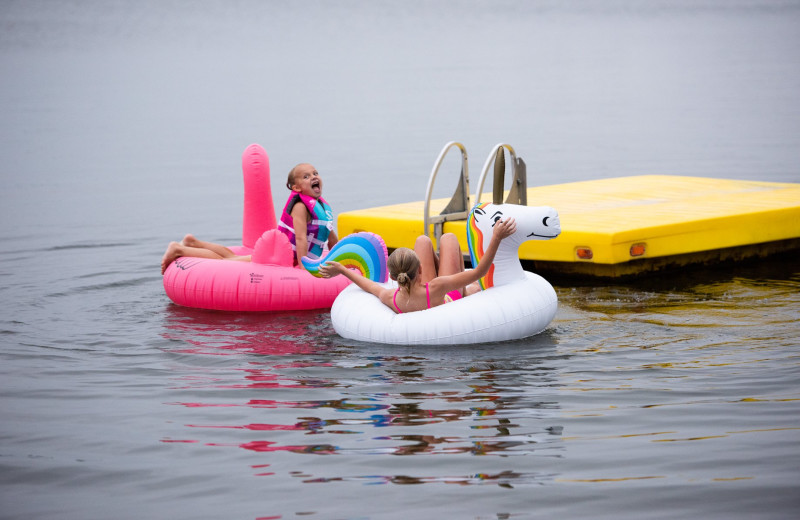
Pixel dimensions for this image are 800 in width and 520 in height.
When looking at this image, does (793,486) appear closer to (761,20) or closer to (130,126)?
(130,126)

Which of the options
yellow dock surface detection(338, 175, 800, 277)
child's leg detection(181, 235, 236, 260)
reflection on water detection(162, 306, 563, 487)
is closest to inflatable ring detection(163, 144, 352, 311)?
child's leg detection(181, 235, 236, 260)

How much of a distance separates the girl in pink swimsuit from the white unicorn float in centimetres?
9

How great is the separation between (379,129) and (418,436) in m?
23.2

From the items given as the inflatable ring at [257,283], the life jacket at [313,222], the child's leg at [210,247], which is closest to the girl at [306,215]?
the life jacket at [313,222]

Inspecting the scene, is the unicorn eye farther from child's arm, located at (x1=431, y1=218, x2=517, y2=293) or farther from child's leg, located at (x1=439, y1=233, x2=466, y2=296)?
child's leg, located at (x1=439, y1=233, x2=466, y2=296)

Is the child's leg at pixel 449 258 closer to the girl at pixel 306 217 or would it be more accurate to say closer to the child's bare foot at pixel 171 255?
the girl at pixel 306 217

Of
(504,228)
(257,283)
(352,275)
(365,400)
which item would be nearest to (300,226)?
(257,283)

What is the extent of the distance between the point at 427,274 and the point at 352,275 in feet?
1.83

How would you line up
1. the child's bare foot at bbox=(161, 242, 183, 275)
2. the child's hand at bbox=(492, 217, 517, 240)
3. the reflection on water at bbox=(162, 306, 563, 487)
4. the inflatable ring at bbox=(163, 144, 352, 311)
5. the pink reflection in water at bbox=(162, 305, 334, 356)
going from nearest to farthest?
the reflection on water at bbox=(162, 306, 563, 487) < the child's hand at bbox=(492, 217, 517, 240) < the pink reflection in water at bbox=(162, 305, 334, 356) < the inflatable ring at bbox=(163, 144, 352, 311) < the child's bare foot at bbox=(161, 242, 183, 275)

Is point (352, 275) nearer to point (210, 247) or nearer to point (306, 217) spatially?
point (306, 217)

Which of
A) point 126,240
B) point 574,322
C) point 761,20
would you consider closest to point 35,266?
point 126,240

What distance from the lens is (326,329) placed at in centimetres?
852

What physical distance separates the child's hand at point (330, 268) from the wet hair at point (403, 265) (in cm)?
59

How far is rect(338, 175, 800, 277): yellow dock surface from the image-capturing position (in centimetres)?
968
